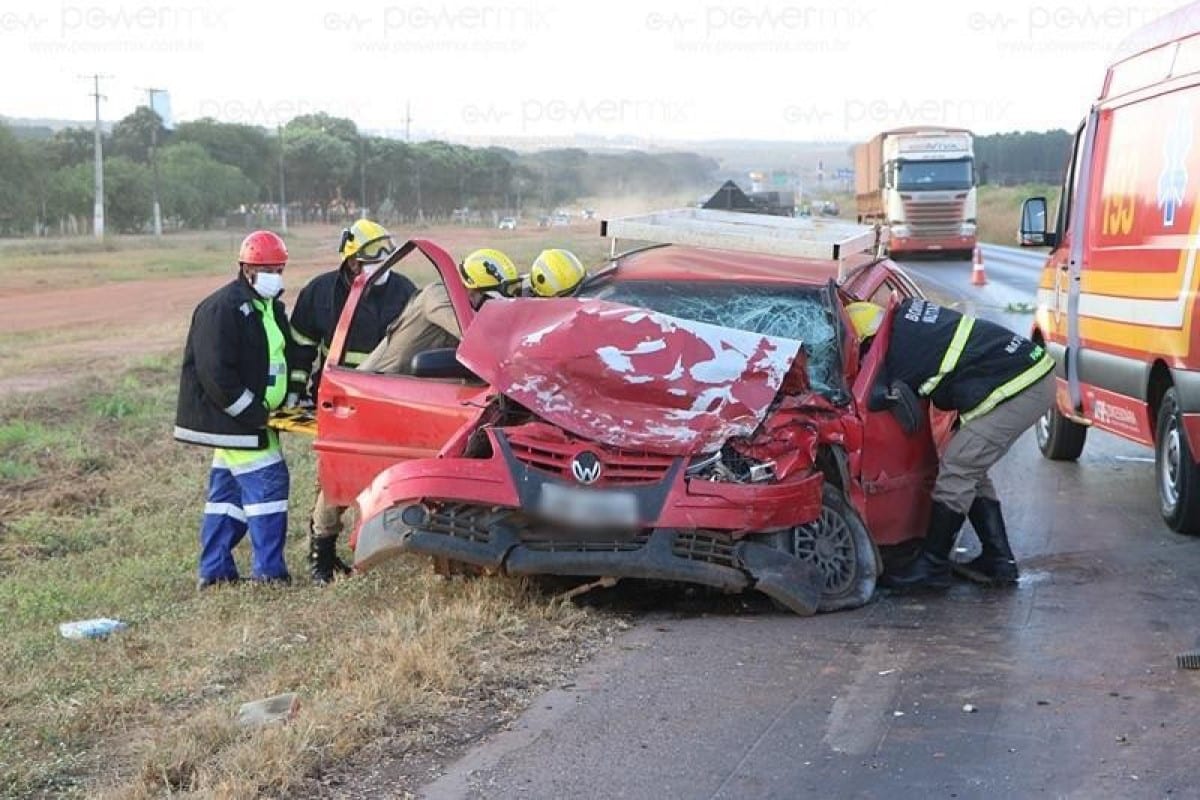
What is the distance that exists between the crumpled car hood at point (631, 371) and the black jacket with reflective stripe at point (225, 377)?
4.75 ft

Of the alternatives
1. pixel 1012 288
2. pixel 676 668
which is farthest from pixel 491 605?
pixel 1012 288

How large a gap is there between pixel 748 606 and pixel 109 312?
2779cm

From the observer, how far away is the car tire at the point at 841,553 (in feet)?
21.7

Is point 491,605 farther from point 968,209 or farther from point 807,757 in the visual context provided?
point 968,209

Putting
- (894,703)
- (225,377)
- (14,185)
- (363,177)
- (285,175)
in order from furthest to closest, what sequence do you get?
(285,175) → (363,177) → (14,185) → (225,377) → (894,703)

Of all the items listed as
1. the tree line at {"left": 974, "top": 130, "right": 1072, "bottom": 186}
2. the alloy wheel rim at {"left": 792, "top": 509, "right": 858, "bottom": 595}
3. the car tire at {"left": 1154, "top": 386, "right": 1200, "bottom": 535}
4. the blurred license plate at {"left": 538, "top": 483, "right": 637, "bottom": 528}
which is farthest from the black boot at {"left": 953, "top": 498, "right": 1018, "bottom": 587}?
the tree line at {"left": 974, "top": 130, "right": 1072, "bottom": 186}

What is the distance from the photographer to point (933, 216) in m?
41.6

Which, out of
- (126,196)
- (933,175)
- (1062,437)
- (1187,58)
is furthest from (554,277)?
(126,196)

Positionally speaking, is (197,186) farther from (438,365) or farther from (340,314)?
(438,365)

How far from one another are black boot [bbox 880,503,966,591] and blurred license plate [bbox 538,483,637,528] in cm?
158

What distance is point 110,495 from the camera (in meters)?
11.3

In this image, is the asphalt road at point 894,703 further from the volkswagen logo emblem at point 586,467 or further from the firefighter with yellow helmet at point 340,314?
the firefighter with yellow helmet at point 340,314

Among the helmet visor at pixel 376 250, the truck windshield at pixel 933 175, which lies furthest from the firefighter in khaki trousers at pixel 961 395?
the truck windshield at pixel 933 175

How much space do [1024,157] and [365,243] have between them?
10279 centimetres
